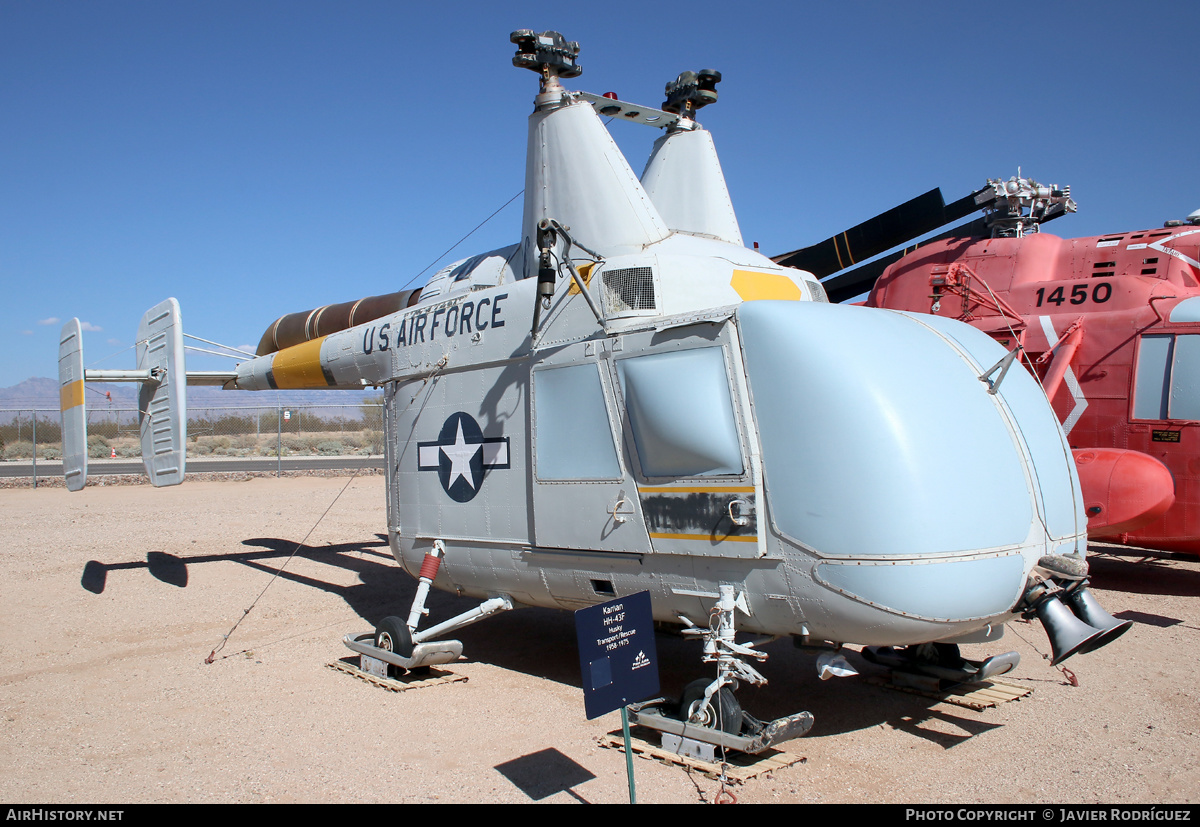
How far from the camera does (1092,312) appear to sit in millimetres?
9648

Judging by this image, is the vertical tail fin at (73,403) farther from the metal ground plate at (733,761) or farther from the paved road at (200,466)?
the paved road at (200,466)

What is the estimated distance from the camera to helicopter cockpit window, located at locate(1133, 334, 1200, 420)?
877cm

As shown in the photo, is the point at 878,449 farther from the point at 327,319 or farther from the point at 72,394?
the point at 72,394

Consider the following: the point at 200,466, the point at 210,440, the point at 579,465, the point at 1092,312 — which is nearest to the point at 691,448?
the point at 579,465

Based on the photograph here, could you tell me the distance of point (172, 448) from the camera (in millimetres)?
8164

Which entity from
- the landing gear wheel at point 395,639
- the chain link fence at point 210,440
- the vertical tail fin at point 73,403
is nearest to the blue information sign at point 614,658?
the landing gear wheel at point 395,639

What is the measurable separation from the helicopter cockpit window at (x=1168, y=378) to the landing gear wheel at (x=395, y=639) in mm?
8296

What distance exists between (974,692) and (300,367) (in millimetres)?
7392

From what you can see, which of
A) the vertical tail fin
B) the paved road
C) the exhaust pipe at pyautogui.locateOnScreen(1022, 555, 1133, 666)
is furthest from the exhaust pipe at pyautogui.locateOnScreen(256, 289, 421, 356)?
the paved road

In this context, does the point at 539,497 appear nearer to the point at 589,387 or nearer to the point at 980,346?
the point at 589,387

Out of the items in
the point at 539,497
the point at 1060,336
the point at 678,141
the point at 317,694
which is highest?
the point at 678,141

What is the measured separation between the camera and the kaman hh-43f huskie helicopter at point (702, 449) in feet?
14.4

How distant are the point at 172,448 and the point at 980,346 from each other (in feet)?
24.6
